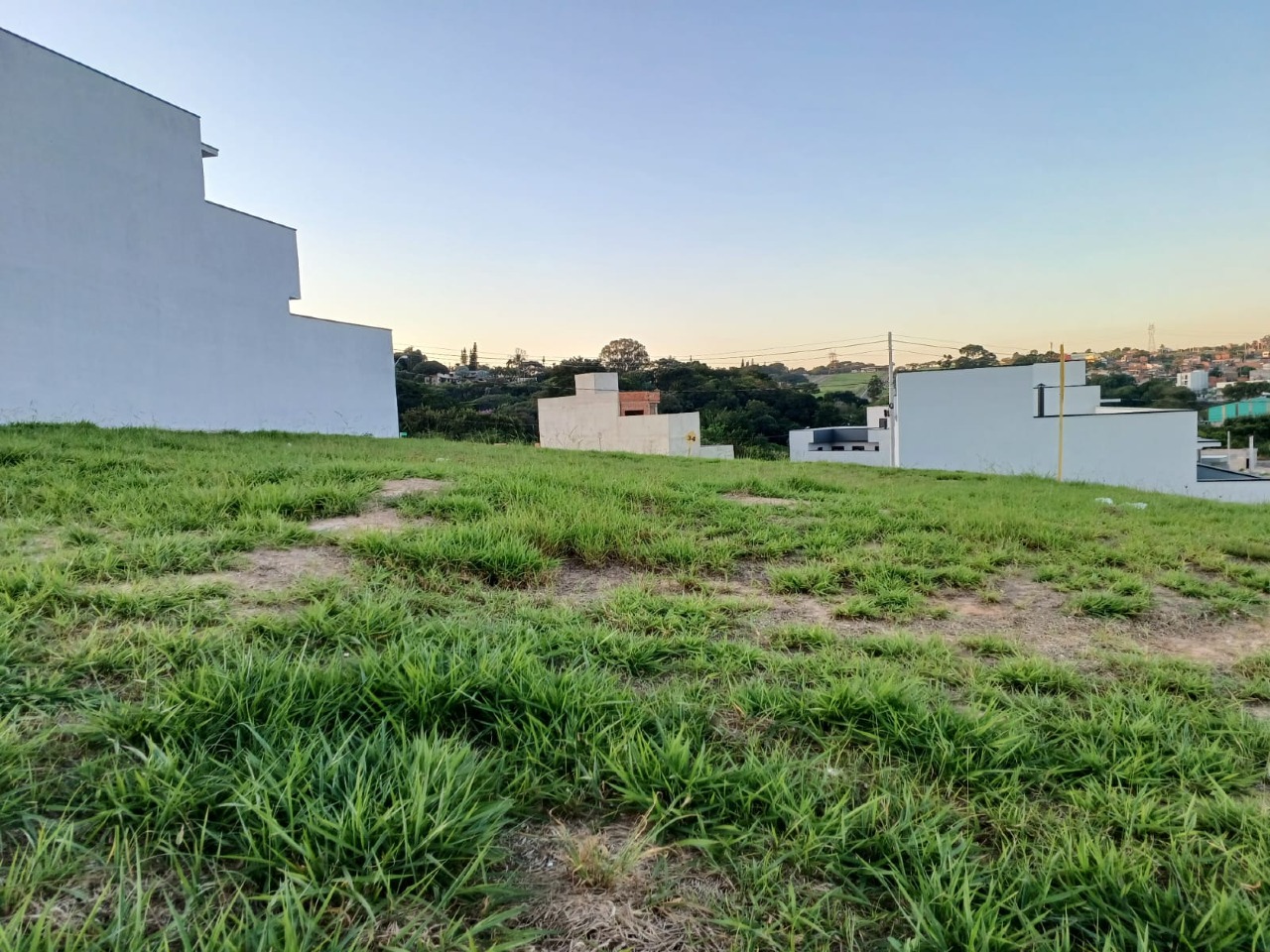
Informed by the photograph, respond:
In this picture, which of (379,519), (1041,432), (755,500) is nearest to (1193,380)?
(1041,432)

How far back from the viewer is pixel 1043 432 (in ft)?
62.6

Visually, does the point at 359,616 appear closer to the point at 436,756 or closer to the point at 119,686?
the point at 119,686

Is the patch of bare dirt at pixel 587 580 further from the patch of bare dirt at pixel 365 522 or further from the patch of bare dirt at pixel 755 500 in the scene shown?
the patch of bare dirt at pixel 755 500

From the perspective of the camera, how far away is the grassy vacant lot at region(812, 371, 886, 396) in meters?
42.3

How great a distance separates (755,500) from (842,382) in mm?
41158

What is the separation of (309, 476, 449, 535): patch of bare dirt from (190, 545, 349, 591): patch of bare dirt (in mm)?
291

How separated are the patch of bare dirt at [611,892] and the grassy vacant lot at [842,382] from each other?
4349 cm

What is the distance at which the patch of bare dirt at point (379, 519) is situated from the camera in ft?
9.34

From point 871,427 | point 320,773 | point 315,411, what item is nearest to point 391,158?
point 315,411

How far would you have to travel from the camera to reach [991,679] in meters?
1.71

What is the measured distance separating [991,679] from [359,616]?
5.82 feet

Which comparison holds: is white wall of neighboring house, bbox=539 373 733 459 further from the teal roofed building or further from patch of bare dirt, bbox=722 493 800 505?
the teal roofed building

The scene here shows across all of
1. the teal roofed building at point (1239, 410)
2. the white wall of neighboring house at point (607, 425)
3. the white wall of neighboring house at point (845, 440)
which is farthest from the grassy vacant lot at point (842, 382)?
the teal roofed building at point (1239, 410)

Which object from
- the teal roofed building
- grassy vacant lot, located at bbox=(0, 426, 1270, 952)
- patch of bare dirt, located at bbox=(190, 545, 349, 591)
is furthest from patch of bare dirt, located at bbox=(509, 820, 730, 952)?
the teal roofed building
